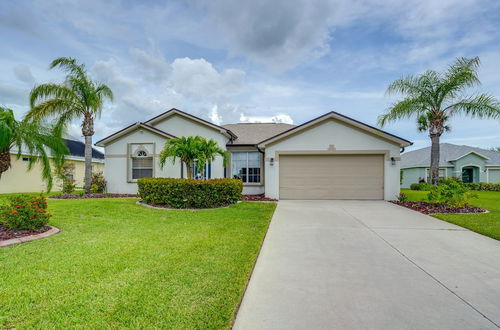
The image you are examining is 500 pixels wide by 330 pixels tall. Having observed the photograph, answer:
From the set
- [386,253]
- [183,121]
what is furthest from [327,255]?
[183,121]

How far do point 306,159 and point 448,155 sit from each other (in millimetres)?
23025

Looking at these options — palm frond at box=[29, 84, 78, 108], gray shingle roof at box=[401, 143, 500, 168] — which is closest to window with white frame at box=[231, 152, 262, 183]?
palm frond at box=[29, 84, 78, 108]

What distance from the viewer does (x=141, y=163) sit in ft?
49.4

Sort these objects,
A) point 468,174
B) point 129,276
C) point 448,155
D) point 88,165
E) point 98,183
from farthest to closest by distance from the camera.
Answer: point 448,155 < point 468,174 < point 98,183 < point 88,165 < point 129,276

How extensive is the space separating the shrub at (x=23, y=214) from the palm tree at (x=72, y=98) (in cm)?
858

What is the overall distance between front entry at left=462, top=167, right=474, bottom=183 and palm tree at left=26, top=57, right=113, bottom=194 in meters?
33.4

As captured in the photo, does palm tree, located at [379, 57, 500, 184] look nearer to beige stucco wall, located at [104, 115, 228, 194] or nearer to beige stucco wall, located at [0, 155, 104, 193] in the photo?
beige stucco wall, located at [104, 115, 228, 194]

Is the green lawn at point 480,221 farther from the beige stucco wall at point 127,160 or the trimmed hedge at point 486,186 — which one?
the trimmed hedge at point 486,186

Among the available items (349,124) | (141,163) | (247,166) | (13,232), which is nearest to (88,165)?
(141,163)

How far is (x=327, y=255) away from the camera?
16.1 ft

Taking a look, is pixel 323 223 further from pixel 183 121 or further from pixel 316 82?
pixel 183 121

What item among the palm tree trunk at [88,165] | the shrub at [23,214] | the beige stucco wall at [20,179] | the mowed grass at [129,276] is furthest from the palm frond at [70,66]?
the mowed grass at [129,276]

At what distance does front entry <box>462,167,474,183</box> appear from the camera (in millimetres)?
26672

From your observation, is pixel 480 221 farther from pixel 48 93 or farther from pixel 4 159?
pixel 48 93
